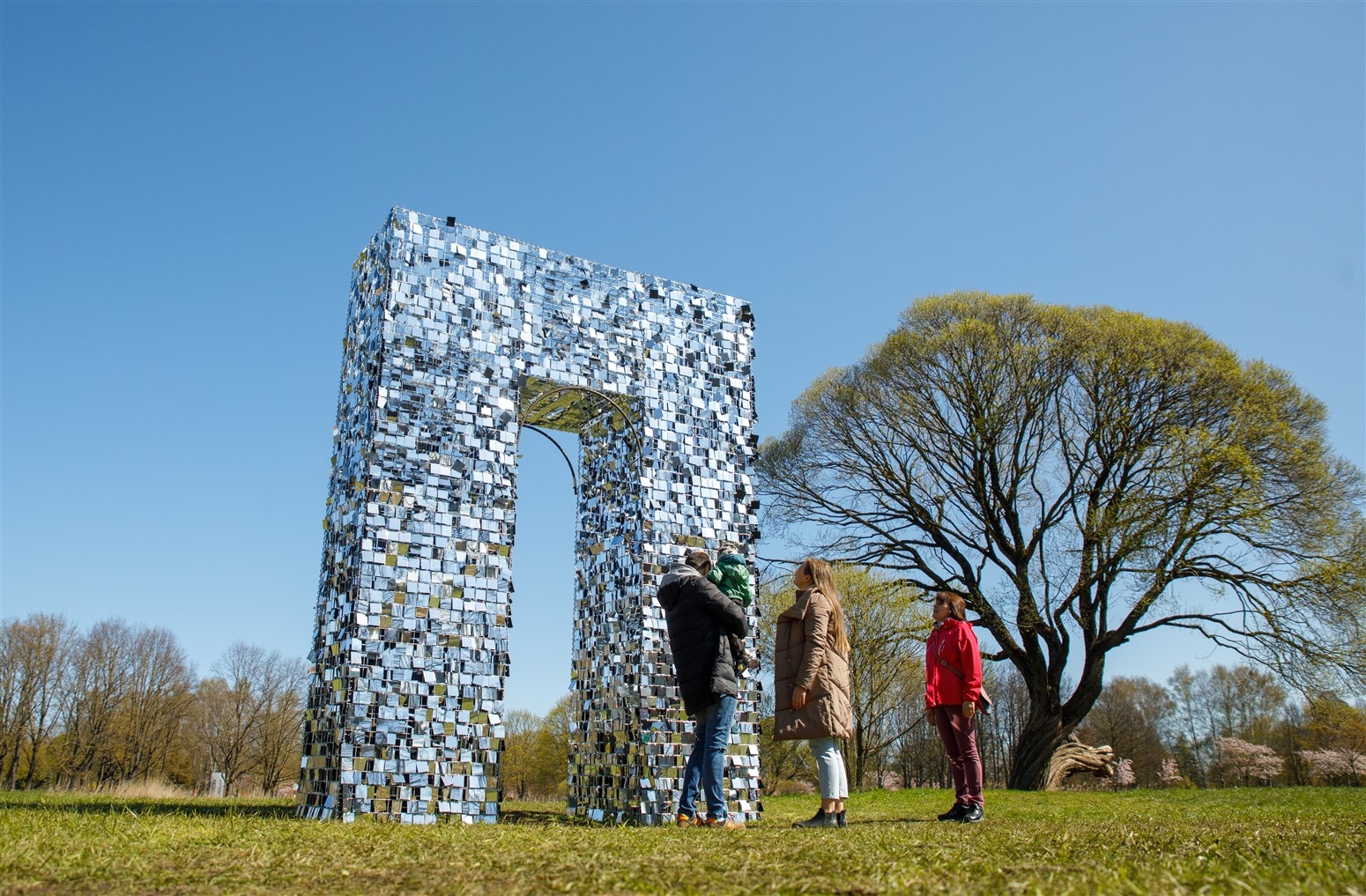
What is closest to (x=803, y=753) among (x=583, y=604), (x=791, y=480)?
(x=791, y=480)

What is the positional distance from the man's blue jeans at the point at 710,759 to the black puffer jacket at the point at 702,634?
0.23ft

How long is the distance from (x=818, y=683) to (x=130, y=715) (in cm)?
3305

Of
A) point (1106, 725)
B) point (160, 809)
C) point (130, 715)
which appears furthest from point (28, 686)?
point (1106, 725)

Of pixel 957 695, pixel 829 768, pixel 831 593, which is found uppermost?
pixel 831 593

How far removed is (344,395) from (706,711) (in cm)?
396

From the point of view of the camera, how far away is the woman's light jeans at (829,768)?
19.0 feet

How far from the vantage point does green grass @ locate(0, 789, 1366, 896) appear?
2.81 meters

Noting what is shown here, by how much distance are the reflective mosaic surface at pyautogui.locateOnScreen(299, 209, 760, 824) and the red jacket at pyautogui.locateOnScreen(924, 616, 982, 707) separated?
1.53 meters

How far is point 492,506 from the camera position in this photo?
7.09 metres

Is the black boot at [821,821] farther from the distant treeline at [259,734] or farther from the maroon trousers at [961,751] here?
the distant treeline at [259,734]

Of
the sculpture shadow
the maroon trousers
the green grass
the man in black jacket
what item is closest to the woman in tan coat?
the man in black jacket

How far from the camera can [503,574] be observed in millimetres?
7016

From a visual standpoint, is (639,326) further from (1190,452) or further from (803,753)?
(803,753)

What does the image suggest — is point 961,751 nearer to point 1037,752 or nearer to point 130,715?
point 1037,752
